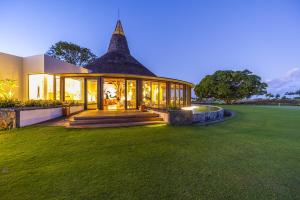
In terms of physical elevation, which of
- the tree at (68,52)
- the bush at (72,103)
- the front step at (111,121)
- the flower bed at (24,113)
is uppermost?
the tree at (68,52)

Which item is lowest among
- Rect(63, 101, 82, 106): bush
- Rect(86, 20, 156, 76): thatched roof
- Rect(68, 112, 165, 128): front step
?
Rect(68, 112, 165, 128): front step

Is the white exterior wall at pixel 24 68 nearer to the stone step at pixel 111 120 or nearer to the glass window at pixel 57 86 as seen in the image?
Answer: the glass window at pixel 57 86

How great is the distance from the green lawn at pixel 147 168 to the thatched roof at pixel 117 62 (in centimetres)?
1155

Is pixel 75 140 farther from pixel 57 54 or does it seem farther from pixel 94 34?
pixel 94 34

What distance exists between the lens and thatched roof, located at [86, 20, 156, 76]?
16120mm

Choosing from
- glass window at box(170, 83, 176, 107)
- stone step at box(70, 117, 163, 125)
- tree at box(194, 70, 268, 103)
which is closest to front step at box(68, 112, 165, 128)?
stone step at box(70, 117, 163, 125)

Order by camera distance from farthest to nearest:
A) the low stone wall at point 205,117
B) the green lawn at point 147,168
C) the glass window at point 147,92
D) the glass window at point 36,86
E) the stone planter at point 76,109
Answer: the glass window at point 147,92 < the glass window at point 36,86 < the stone planter at point 76,109 < the low stone wall at point 205,117 < the green lawn at point 147,168

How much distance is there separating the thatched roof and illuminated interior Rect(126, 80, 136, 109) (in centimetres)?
409

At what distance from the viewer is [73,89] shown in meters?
12.0

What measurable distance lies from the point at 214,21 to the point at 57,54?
44430 millimetres

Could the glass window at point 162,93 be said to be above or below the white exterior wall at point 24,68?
below

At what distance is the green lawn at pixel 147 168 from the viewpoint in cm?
237

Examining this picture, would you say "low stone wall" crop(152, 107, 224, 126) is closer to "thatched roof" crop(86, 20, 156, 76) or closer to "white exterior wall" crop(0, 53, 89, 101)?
"white exterior wall" crop(0, 53, 89, 101)

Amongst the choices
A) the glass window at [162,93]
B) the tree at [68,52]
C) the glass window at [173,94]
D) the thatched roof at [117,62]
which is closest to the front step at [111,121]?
the glass window at [162,93]
